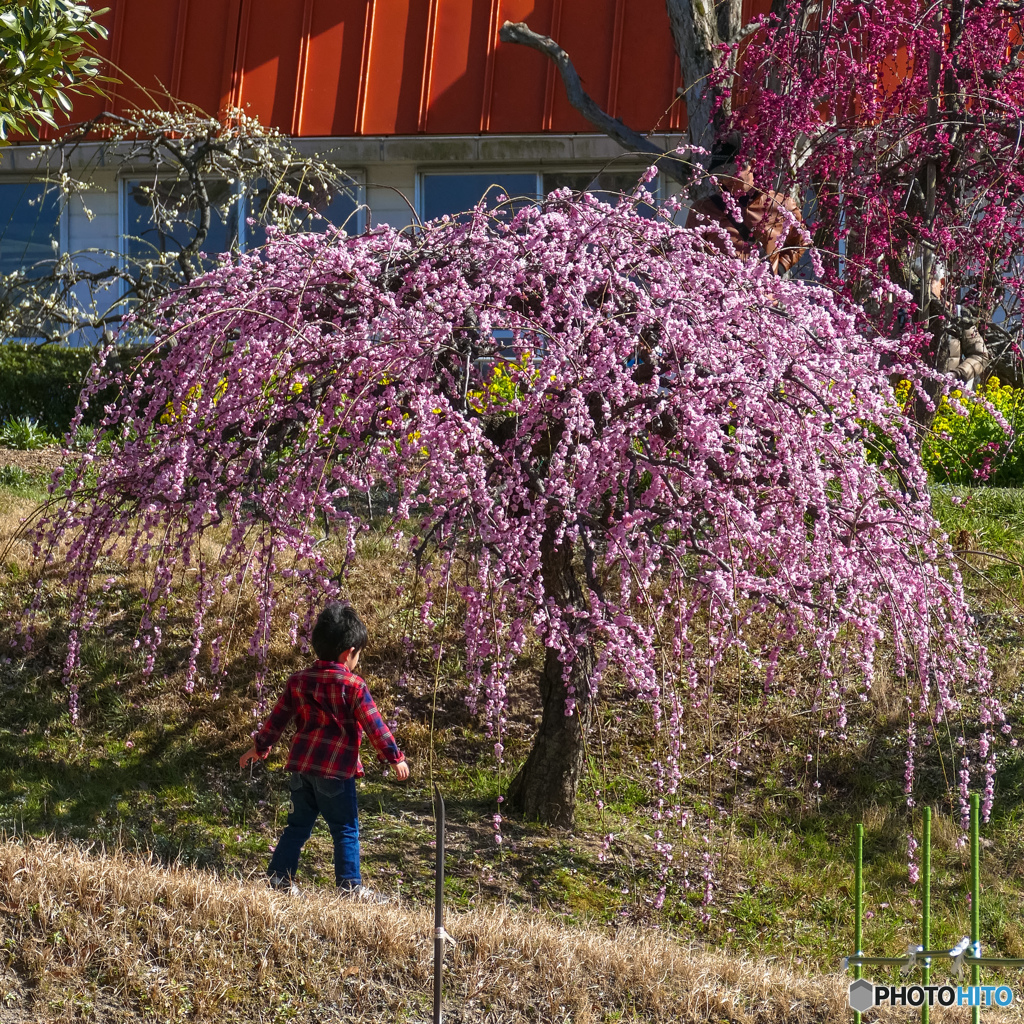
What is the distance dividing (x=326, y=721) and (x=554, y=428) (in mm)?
1362

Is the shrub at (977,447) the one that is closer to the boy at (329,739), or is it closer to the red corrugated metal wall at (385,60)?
the boy at (329,739)

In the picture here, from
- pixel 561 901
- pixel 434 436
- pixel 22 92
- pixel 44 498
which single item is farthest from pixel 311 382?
pixel 44 498

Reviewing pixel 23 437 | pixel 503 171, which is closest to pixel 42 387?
pixel 23 437

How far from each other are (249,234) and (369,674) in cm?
814

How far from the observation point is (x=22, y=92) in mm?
5762

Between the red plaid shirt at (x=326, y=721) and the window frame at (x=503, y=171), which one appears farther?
the window frame at (x=503, y=171)

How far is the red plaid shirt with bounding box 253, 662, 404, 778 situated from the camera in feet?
14.2

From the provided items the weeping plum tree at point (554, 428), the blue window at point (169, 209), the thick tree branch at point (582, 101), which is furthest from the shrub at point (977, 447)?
the blue window at point (169, 209)

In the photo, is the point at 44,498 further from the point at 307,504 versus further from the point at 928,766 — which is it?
the point at 928,766

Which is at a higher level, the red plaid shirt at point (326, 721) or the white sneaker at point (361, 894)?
the red plaid shirt at point (326, 721)

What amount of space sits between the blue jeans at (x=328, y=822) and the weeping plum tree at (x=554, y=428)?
629 mm

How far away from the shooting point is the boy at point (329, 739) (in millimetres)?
4340

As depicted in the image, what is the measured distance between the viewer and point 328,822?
4430 millimetres

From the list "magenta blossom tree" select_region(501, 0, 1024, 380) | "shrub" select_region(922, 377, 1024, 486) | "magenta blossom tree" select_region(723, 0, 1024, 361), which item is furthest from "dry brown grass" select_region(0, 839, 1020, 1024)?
"shrub" select_region(922, 377, 1024, 486)
